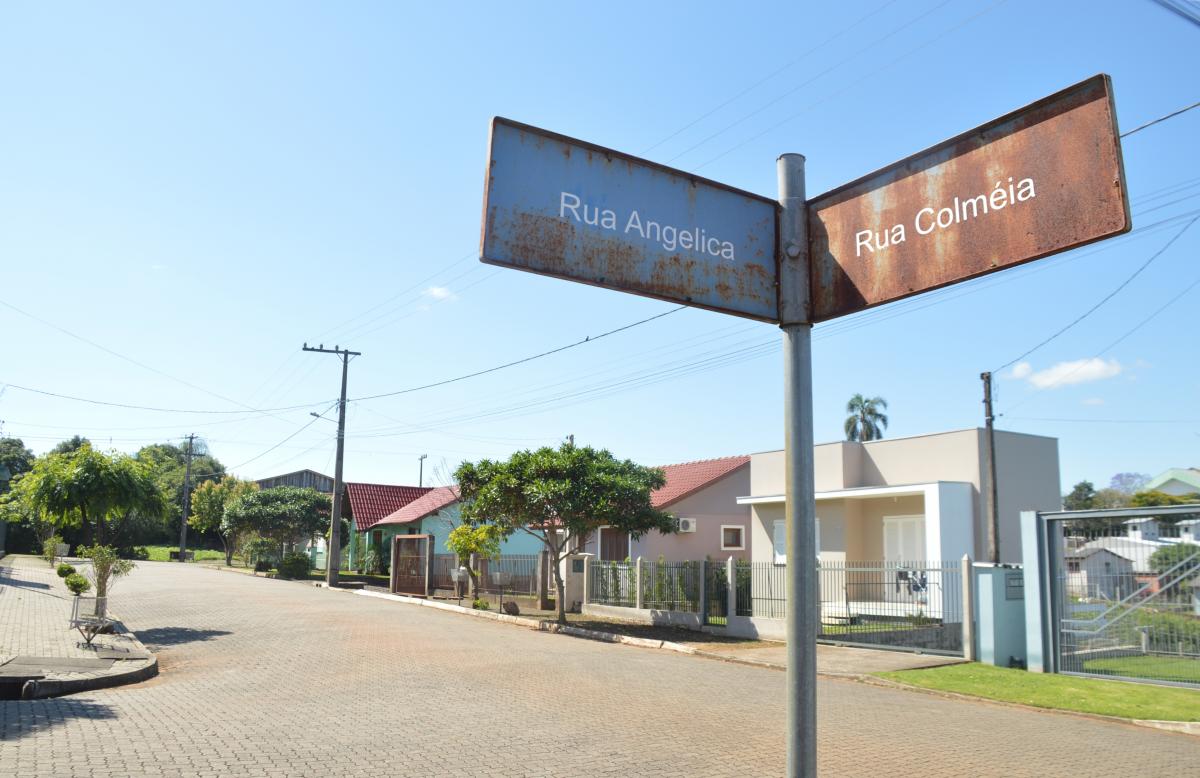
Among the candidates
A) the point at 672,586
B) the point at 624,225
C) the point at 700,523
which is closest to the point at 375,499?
the point at 700,523

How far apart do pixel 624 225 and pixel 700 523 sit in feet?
107

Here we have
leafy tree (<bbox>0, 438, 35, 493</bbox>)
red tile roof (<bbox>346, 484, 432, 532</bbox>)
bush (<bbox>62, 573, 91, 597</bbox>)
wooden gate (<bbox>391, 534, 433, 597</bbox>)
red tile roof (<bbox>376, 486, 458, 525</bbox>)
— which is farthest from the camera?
leafy tree (<bbox>0, 438, 35, 493</bbox>)

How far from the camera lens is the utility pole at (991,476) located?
22500 mm

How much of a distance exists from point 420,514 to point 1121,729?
3305cm

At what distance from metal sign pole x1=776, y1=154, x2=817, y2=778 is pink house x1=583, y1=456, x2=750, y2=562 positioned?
99.5ft

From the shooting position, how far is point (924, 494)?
2355 cm

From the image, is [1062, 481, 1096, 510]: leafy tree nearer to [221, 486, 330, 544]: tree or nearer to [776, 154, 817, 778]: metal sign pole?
[221, 486, 330, 544]: tree

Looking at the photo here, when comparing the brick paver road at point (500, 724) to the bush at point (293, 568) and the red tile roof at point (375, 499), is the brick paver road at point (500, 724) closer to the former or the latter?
the bush at point (293, 568)

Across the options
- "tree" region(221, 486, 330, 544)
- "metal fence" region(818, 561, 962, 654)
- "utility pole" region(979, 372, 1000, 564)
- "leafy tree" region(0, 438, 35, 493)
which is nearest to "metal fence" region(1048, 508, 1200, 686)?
"metal fence" region(818, 561, 962, 654)

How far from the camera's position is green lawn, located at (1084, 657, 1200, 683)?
546 inches

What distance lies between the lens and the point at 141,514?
2119 centimetres

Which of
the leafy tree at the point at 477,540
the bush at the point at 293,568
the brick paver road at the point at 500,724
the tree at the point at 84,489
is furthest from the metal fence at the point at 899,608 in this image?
the bush at the point at 293,568

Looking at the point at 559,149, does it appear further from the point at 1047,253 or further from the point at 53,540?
the point at 53,540

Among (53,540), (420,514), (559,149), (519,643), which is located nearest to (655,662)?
(519,643)
